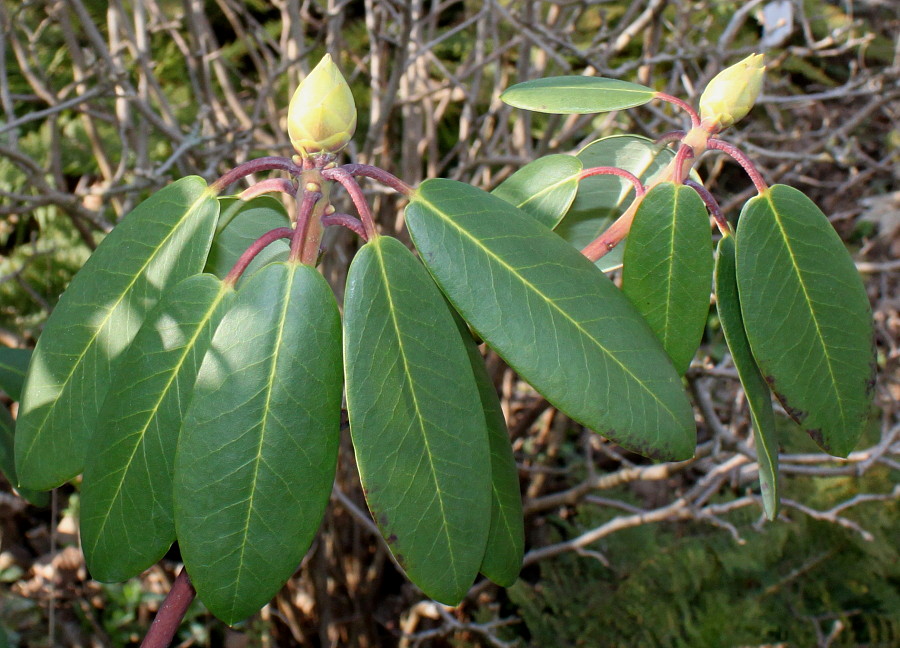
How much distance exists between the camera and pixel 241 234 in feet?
2.11

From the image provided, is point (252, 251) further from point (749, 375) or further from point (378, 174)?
point (749, 375)

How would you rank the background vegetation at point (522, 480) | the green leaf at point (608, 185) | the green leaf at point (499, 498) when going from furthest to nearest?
1. the background vegetation at point (522, 480)
2. the green leaf at point (608, 185)
3. the green leaf at point (499, 498)

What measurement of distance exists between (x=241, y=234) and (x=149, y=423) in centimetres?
19

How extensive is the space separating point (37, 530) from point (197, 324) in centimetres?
217

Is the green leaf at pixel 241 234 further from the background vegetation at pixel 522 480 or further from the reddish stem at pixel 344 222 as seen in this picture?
the background vegetation at pixel 522 480

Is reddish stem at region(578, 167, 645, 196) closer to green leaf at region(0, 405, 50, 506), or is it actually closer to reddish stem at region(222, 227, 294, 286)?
reddish stem at region(222, 227, 294, 286)

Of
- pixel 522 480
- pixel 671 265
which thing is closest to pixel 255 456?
pixel 671 265

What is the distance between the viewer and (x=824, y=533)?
6.77 feet

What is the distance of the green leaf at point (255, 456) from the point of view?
0.48m

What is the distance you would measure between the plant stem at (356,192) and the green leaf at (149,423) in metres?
0.11

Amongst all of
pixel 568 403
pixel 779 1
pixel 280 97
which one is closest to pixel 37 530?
pixel 280 97

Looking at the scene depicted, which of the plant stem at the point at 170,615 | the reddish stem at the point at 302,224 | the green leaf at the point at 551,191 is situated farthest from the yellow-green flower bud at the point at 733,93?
the plant stem at the point at 170,615

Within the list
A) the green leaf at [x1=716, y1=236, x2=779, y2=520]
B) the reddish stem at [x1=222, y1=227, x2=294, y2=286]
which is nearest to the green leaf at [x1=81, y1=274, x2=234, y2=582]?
the reddish stem at [x1=222, y1=227, x2=294, y2=286]

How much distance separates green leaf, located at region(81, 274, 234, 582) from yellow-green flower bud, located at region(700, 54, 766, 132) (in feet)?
1.36
